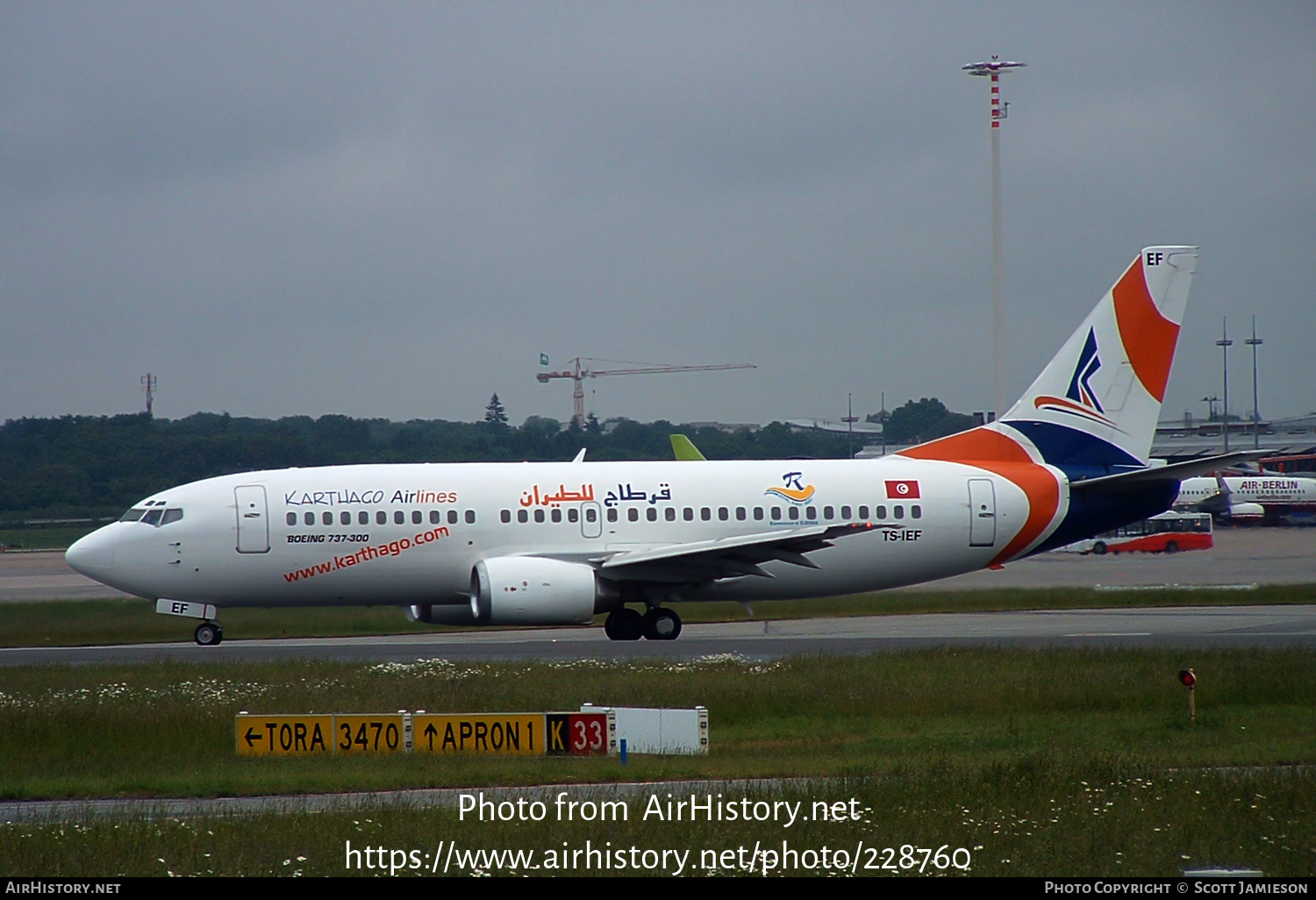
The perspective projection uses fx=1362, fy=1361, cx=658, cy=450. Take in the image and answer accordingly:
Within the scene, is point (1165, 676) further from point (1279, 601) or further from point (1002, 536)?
point (1279, 601)

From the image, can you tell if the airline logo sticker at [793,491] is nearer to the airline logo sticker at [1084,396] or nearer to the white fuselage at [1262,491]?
the airline logo sticker at [1084,396]

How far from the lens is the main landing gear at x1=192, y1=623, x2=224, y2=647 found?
29062 mm

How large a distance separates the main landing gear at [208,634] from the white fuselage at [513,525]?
2.31 feet

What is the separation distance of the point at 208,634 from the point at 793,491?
1302 cm

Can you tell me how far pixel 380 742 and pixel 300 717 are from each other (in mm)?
962

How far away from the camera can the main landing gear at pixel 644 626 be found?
29344 millimetres

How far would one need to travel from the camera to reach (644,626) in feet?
96.5

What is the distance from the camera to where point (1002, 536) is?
1198 inches

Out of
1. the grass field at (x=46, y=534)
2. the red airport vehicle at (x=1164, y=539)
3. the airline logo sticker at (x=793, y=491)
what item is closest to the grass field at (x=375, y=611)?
the airline logo sticker at (x=793, y=491)

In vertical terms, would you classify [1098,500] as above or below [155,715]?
above

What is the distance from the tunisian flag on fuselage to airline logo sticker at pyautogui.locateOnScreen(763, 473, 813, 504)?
5.80ft

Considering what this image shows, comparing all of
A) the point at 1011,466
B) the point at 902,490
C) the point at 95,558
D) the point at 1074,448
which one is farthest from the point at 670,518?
the point at 95,558

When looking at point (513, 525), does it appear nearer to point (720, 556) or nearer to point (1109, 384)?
point (720, 556)

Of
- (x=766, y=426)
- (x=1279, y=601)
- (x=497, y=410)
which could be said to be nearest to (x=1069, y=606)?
(x=1279, y=601)
